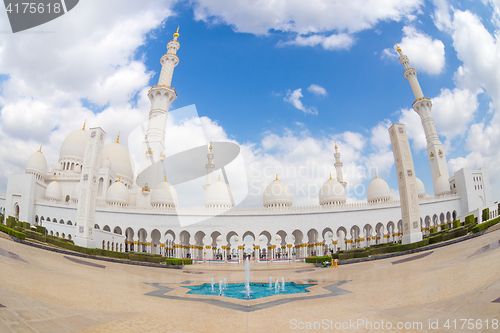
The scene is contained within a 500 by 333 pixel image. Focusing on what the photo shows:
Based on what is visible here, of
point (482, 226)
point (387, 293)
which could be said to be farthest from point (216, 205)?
point (387, 293)

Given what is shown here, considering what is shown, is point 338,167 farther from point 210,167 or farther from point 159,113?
point 159,113

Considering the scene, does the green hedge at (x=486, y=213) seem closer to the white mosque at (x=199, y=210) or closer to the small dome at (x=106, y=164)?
the white mosque at (x=199, y=210)

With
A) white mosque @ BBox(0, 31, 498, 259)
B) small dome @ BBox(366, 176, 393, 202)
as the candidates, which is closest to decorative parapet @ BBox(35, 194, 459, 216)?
white mosque @ BBox(0, 31, 498, 259)

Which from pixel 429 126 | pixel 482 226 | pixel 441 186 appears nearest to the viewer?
pixel 482 226

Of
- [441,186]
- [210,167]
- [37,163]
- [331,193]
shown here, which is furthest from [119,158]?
[441,186]

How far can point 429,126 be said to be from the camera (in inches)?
1558

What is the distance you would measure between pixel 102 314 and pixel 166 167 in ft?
102

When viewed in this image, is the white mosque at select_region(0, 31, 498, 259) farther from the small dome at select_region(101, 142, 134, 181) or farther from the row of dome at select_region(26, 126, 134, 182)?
the small dome at select_region(101, 142, 134, 181)

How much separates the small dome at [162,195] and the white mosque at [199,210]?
0.11m

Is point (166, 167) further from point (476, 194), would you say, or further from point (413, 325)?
point (476, 194)

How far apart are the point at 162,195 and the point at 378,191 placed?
23.9 meters

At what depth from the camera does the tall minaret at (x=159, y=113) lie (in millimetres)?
35281

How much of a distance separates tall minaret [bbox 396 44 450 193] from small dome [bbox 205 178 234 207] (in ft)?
88.2

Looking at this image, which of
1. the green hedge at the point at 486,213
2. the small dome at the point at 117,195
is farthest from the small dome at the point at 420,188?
the small dome at the point at 117,195
